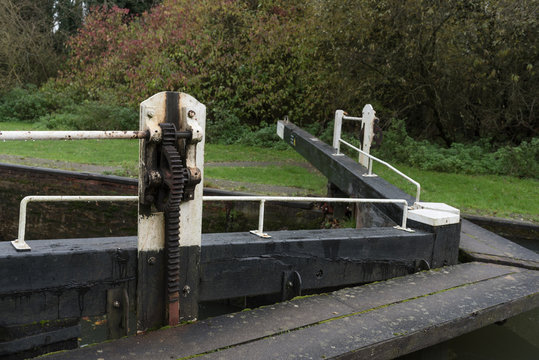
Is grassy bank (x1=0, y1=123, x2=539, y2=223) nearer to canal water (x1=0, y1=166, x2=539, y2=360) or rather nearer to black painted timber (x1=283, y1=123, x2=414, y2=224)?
black painted timber (x1=283, y1=123, x2=414, y2=224)

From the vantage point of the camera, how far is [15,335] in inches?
142

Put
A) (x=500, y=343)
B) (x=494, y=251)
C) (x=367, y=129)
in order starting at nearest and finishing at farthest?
(x=494, y=251) < (x=500, y=343) < (x=367, y=129)

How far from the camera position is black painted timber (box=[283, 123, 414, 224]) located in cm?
614

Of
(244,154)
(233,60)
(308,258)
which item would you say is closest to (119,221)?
(308,258)

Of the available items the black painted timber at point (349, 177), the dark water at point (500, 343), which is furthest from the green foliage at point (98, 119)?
the dark water at point (500, 343)

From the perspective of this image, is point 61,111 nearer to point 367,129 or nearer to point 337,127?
point 337,127

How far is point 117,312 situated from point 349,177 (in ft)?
15.5

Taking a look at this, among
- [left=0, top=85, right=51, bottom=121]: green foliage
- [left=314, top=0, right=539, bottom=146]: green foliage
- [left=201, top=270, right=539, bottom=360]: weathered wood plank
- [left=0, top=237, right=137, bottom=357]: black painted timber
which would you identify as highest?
[left=314, top=0, right=539, bottom=146]: green foliage

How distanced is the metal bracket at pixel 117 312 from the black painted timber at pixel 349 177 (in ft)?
9.92

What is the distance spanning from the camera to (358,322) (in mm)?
3646

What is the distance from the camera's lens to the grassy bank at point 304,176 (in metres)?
9.15

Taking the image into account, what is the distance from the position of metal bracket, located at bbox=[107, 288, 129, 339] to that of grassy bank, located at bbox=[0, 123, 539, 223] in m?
6.24

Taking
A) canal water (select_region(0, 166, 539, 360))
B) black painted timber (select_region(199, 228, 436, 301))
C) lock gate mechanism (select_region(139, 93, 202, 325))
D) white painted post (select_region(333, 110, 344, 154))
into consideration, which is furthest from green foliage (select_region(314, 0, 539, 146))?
lock gate mechanism (select_region(139, 93, 202, 325))

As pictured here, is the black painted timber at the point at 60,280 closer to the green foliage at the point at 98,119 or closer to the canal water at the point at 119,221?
the canal water at the point at 119,221
